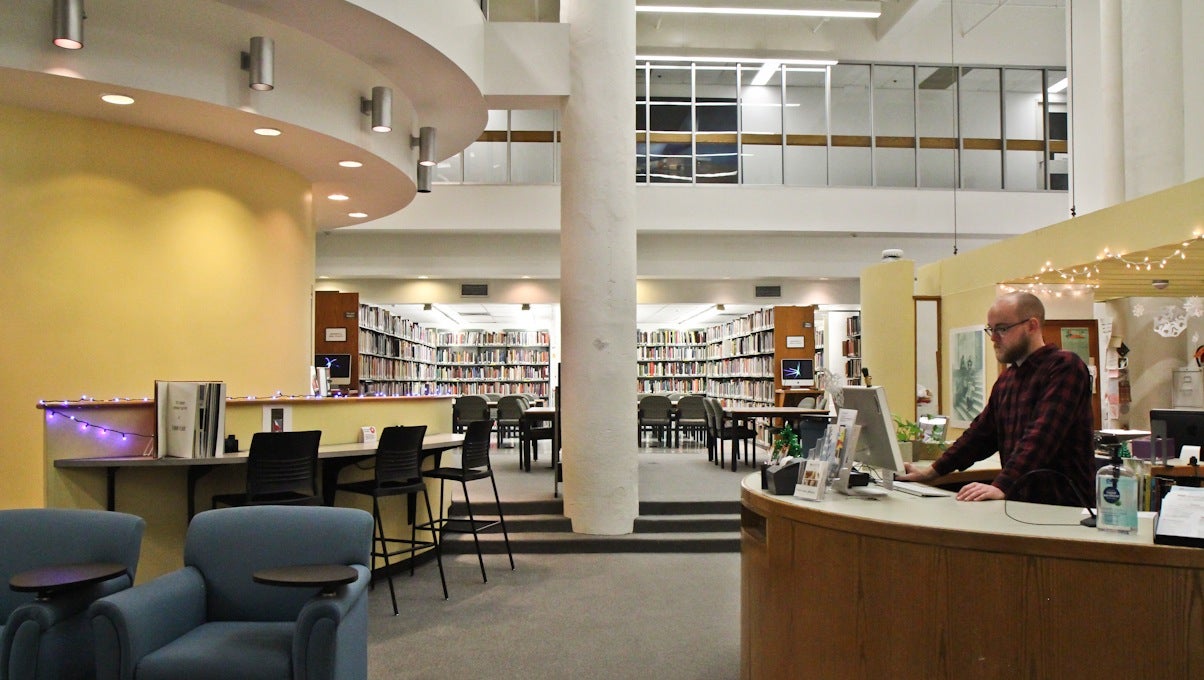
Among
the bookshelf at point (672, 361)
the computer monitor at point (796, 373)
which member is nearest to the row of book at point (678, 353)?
the bookshelf at point (672, 361)

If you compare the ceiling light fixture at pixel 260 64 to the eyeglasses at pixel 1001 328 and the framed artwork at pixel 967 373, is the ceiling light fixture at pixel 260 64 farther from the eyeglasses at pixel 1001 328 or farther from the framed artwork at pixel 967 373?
the framed artwork at pixel 967 373

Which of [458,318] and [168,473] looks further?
[458,318]

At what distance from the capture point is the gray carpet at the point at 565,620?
4137 mm

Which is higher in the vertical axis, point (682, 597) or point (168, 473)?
point (168, 473)

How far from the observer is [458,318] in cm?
1639

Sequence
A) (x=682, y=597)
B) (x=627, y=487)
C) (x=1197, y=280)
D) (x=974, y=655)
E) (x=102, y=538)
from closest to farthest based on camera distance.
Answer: (x=974, y=655)
(x=102, y=538)
(x=682, y=597)
(x=627, y=487)
(x=1197, y=280)

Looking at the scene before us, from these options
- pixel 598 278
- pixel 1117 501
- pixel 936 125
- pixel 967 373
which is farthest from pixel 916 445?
pixel 936 125

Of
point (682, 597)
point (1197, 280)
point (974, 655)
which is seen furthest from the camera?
point (1197, 280)

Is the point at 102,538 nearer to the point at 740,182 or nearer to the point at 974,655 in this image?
the point at 974,655

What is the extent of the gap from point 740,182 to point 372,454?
28.6ft

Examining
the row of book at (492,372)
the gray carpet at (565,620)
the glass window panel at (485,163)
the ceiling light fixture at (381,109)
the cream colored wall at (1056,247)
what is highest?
the glass window panel at (485,163)

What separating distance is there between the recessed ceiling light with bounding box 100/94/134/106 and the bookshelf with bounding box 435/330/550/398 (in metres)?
11.2

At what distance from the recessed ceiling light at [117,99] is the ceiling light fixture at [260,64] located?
75 cm

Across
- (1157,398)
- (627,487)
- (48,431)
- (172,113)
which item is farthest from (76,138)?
(1157,398)
